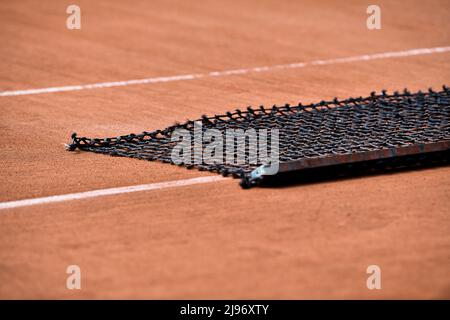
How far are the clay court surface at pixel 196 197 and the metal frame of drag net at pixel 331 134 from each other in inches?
6.6

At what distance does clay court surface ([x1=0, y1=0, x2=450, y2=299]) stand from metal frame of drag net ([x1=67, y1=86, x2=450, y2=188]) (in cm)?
17

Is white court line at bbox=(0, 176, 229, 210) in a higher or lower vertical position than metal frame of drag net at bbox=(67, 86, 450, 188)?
lower

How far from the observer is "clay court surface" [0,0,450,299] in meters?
4.67

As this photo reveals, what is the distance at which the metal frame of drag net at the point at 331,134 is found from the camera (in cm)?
625

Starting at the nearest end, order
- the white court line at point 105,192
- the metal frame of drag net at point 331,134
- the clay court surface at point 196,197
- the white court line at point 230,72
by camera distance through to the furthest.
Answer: the clay court surface at point 196,197, the white court line at point 105,192, the metal frame of drag net at point 331,134, the white court line at point 230,72

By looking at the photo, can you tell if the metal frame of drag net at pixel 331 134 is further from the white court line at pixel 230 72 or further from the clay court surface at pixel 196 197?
the white court line at pixel 230 72

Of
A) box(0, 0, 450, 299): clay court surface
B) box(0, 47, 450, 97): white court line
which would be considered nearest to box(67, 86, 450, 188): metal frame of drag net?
box(0, 0, 450, 299): clay court surface

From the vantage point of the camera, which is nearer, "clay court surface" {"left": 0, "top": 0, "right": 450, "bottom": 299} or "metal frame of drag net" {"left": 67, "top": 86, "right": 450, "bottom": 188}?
"clay court surface" {"left": 0, "top": 0, "right": 450, "bottom": 299}

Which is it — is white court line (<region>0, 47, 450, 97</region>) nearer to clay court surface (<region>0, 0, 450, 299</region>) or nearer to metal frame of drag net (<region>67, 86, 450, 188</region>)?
clay court surface (<region>0, 0, 450, 299</region>)

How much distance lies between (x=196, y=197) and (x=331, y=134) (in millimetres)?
1620

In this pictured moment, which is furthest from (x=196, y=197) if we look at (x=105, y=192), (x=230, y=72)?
(x=230, y=72)

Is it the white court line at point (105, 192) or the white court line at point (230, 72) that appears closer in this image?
the white court line at point (105, 192)

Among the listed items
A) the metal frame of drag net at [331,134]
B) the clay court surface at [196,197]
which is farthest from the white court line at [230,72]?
the metal frame of drag net at [331,134]

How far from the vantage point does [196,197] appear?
583 cm
